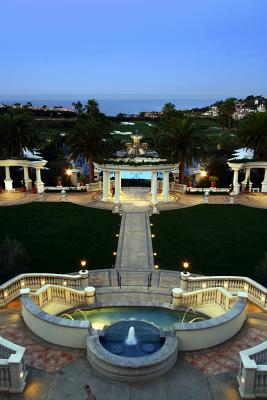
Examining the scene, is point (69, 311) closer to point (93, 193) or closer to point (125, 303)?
point (125, 303)

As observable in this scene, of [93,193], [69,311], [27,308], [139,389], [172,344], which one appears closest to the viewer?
[139,389]

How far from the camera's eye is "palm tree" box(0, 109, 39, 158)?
4712cm

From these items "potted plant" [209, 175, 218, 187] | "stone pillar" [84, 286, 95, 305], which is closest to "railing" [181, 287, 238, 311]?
"stone pillar" [84, 286, 95, 305]

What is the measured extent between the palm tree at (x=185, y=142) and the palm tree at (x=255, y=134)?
5.45 metres

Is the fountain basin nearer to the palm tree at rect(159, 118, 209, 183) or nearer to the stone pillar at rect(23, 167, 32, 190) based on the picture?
the palm tree at rect(159, 118, 209, 183)

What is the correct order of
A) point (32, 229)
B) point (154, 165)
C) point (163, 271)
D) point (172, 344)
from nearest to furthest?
point (172, 344) → point (163, 271) → point (32, 229) → point (154, 165)

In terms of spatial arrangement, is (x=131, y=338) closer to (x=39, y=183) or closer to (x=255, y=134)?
(x=39, y=183)

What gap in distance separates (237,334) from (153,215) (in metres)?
21.5

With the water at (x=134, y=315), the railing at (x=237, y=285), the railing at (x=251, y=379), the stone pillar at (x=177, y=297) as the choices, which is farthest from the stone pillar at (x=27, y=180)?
the railing at (x=251, y=379)

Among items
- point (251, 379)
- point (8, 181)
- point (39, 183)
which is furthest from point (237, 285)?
point (8, 181)

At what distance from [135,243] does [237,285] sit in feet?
35.9

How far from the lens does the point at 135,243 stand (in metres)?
29.2

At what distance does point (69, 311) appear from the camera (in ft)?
60.6

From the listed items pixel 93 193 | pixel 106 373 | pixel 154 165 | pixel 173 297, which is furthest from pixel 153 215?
pixel 106 373
